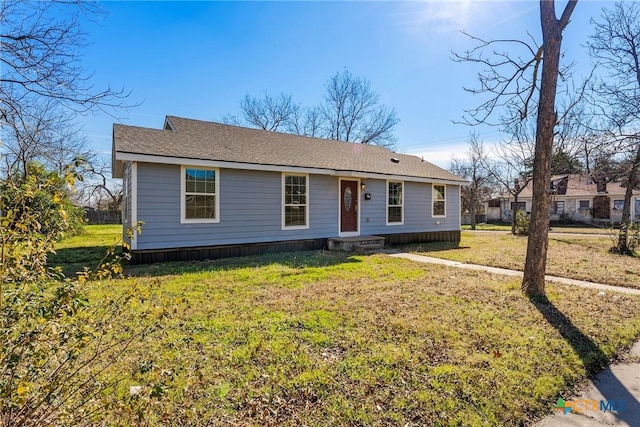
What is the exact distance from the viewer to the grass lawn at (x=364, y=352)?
91.7 inches

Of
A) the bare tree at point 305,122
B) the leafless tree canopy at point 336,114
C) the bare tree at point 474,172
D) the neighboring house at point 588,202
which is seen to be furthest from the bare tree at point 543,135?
the neighboring house at point 588,202

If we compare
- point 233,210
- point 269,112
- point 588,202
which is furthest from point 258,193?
point 588,202

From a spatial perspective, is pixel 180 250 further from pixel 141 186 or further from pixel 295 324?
pixel 295 324

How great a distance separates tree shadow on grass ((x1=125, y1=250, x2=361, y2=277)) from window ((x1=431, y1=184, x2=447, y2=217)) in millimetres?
5785

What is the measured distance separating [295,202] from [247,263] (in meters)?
2.89

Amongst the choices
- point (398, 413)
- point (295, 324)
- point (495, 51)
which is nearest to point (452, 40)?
point (495, 51)

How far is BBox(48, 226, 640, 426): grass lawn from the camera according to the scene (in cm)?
233

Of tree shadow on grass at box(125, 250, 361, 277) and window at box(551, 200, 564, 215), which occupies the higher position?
window at box(551, 200, 564, 215)

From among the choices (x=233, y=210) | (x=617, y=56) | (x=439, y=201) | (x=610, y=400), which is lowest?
(x=610, y=400)

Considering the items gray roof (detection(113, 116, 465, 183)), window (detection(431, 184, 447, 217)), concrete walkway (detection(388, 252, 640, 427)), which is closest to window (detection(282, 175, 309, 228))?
gray roof (detection(113, 116, 465, 183))

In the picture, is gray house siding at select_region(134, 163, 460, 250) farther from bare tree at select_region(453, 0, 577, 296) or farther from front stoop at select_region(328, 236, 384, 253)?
bare tree at select_region(453, 0, 577, 296)

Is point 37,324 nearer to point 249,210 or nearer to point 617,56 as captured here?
point 249,210

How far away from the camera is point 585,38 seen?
992cm
